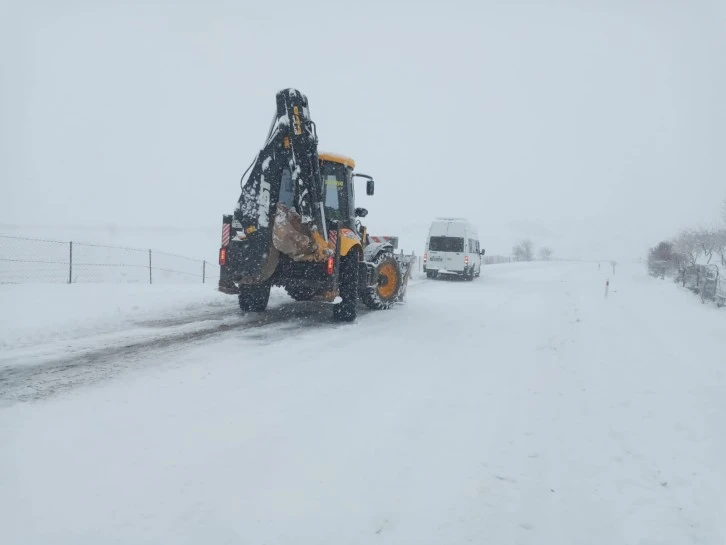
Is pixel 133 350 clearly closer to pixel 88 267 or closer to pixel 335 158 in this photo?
pixel 335 158

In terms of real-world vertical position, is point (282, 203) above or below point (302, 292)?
above

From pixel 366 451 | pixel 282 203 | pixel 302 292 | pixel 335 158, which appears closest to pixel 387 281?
pixel 302 292

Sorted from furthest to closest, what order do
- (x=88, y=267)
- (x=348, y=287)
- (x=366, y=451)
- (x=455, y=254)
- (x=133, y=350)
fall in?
(x=88, y=267)
(x=455, y=254)
(x=348, y=287)
(x=133, y=350)
(x=366, y=451)

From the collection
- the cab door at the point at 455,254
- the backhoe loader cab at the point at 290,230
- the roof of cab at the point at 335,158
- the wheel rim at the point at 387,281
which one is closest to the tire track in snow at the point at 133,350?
the backhoe loader cab at the point at 290,230

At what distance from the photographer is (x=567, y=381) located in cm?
532

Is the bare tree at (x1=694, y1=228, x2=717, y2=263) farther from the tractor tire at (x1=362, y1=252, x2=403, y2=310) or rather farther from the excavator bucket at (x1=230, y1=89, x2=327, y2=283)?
the excavator bucket at (x1=230, y1=89, x2=327, y2=283)

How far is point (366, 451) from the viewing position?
3.29 metres

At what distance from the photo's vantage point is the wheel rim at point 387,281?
426 inches

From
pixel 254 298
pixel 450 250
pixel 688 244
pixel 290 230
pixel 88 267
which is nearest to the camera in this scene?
pixel 290 230

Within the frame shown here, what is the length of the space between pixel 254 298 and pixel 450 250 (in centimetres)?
1486

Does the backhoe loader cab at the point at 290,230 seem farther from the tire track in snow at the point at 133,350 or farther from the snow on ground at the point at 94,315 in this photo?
the snow on ground at the point at 94,315

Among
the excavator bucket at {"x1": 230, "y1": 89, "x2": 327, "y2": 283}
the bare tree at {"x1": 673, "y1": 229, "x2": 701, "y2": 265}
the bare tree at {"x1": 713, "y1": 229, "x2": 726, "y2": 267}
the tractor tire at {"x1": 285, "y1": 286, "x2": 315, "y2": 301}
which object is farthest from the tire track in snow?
the bare tree at {"x1": 713, "y1": 229, "x2": 726, "y2": 267}

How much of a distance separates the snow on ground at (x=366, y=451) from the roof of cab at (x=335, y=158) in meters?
4.36

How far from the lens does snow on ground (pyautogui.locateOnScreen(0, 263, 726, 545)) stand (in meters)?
2.48
